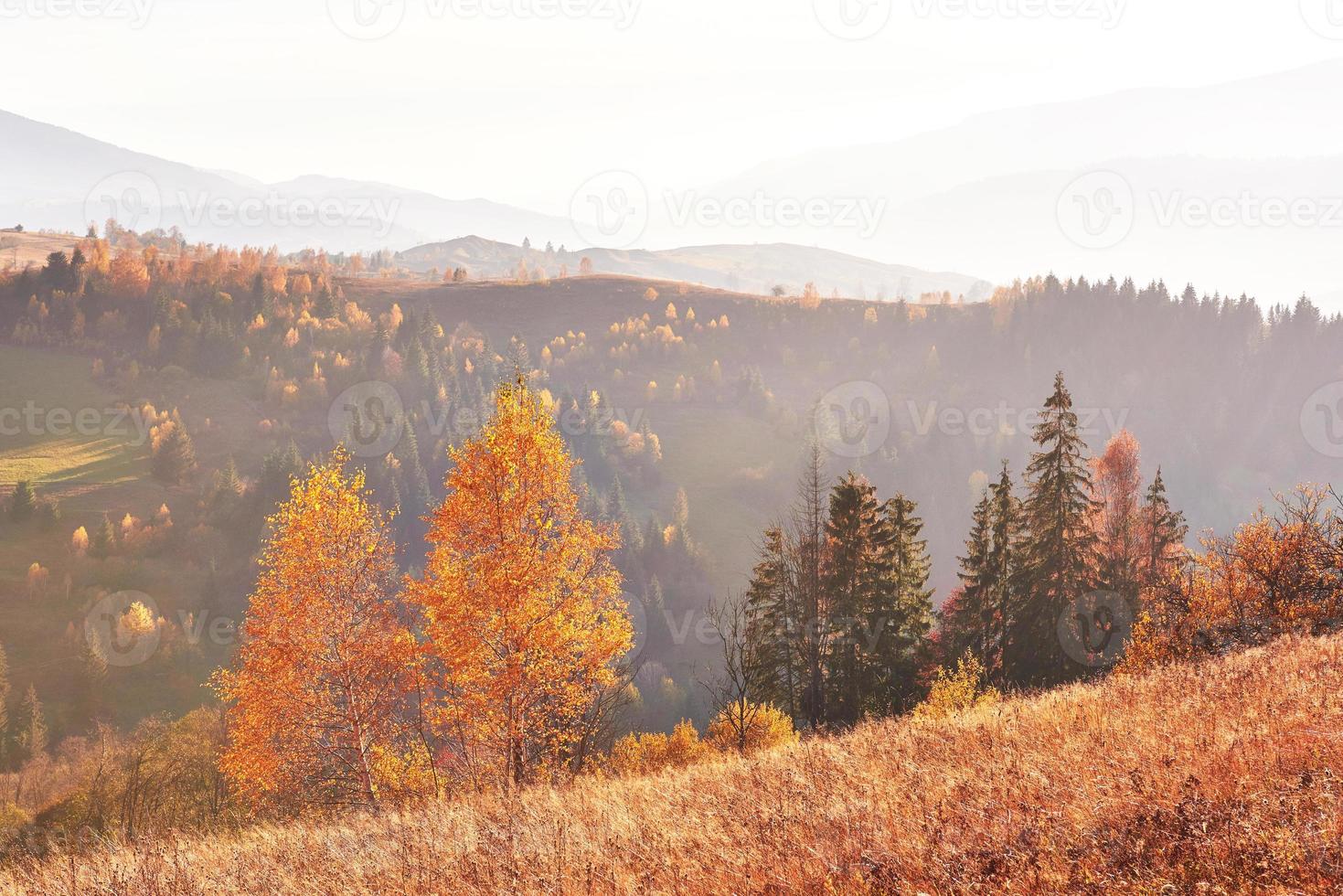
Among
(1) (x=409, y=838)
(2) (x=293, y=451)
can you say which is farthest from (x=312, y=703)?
(2) (x=293, y=451)

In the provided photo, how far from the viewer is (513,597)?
711 inches

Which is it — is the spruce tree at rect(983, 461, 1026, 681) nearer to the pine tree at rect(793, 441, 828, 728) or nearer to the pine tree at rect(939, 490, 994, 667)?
the pine tree at rect(939, 490, 994, 667)

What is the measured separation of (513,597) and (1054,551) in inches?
1152

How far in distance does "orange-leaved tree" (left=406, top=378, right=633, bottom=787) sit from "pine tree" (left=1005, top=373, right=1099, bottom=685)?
26.5 m

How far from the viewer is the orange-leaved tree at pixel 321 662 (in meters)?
20.1

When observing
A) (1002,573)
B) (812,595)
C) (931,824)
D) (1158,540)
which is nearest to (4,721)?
(812,595)

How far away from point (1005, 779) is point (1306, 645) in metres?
10.7

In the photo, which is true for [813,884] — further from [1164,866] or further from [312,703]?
[312,703]

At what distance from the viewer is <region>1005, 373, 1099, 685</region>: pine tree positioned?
124 feet

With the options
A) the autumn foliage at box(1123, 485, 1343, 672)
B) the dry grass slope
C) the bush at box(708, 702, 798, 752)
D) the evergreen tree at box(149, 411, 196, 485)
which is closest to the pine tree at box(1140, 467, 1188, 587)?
the autumn foliage at box(1123, 485, 1343, 672)

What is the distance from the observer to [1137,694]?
12.9 m

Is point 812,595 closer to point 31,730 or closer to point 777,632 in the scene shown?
point 777,632

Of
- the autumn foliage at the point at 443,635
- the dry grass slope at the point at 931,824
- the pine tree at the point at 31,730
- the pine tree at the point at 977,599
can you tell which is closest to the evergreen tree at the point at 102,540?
the pine tree at the point at 31,730

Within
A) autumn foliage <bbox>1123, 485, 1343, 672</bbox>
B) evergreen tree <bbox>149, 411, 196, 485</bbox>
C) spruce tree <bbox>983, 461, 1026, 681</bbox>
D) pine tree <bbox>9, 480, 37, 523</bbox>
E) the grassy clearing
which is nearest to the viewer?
autumn foliage <bbox>1123, 485, 1343, 672</bbox>
